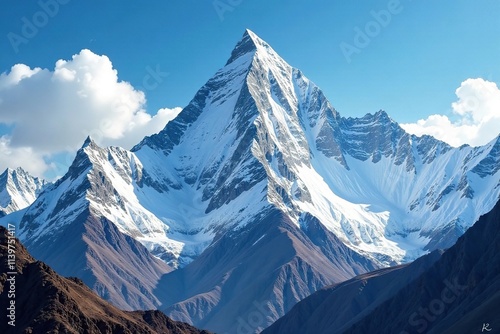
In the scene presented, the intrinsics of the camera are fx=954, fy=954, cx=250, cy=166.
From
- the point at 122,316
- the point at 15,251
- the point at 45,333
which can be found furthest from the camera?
the point at 122,316

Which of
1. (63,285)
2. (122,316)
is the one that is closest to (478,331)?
(122,316)

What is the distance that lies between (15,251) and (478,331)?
95.5 m

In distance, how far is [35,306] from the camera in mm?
160500

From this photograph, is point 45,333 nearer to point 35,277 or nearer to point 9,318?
point 9,318

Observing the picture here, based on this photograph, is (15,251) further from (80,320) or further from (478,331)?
(478,331)

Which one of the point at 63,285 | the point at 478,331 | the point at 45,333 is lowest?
the point at 478,331

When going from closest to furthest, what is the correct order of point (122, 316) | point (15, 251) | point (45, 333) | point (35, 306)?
point (45, 333) < point (35, 306) < point (15, 251) < point (122, 316)

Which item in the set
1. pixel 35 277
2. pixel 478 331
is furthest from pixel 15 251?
pixel 478 331

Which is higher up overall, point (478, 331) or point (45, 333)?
point (45, 333)

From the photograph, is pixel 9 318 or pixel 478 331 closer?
pixel 9 318
